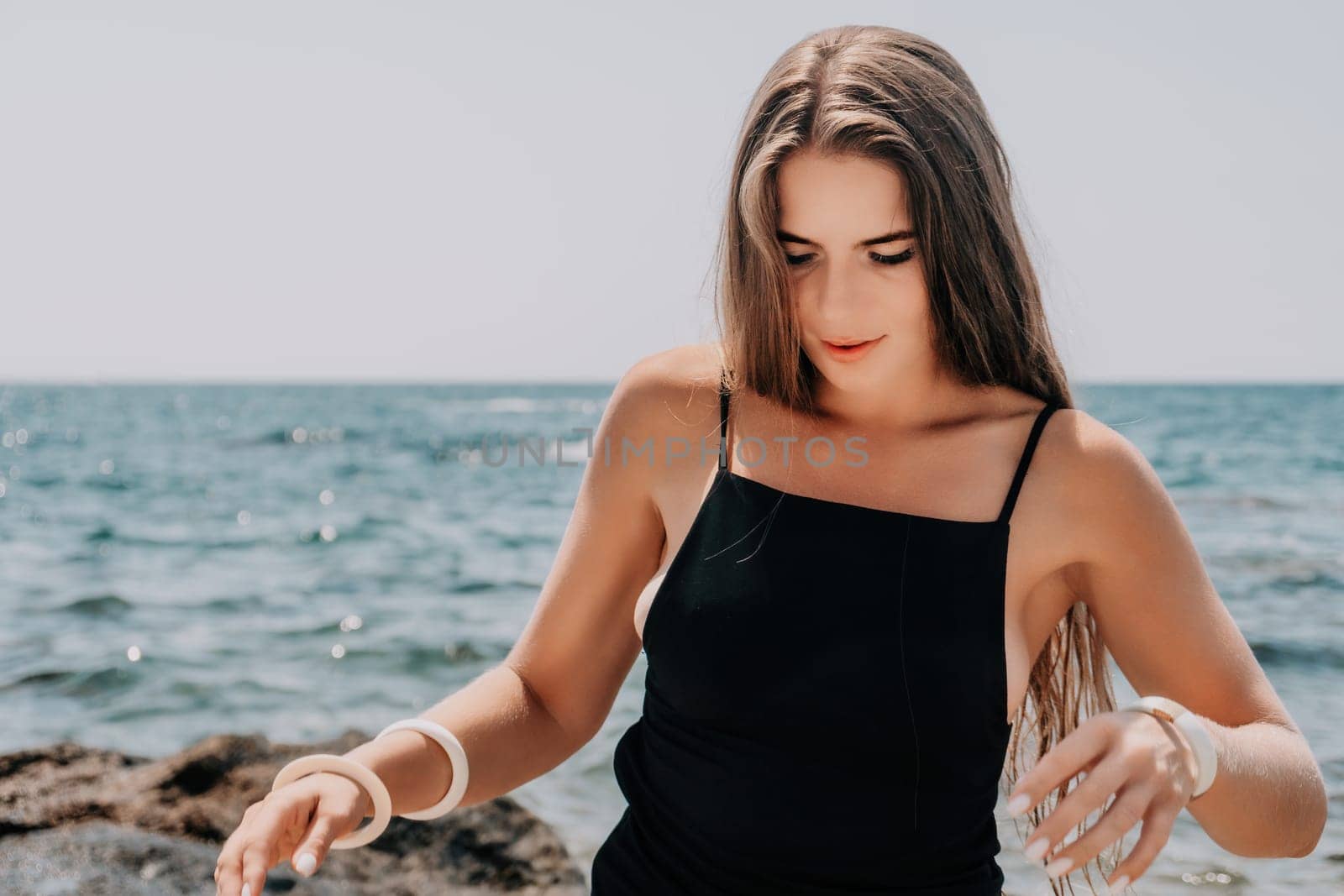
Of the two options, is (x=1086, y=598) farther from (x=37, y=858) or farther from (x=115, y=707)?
(x=115, y=707)

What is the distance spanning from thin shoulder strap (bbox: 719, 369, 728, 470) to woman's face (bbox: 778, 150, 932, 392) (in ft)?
0.70

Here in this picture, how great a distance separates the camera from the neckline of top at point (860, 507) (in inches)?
73.6

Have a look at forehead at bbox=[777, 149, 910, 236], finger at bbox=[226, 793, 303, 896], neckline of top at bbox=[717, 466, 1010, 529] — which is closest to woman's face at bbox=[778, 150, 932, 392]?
forehead at bbox=[777, 149, 910, 236]

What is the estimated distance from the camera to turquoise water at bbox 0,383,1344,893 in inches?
229

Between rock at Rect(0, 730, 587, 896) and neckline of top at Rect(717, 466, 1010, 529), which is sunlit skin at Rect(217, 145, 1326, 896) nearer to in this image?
neckline of top at Rect(717, 466, 1010, 529)

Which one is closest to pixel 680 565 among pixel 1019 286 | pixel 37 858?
pixel 1019 286

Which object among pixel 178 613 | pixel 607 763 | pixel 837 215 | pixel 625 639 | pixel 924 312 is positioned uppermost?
pixel 837 215

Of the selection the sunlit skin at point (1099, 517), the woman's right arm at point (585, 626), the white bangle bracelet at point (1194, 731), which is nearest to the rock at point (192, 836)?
the woman's right arm at point (585, 626)

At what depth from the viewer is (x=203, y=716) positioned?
21.1 feet

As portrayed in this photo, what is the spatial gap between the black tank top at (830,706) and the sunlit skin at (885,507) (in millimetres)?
84

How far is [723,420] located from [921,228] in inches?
19.4

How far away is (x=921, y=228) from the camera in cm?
192

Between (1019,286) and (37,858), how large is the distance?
3.20m

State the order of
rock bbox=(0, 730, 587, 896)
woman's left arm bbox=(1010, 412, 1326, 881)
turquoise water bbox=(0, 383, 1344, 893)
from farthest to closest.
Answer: turquoise water bbox=(0, 383, 1344, 893)
rock bbox=(0, 730, 587, 896)
woman's left arm bbox=(1010, 412, 1326, 881)
